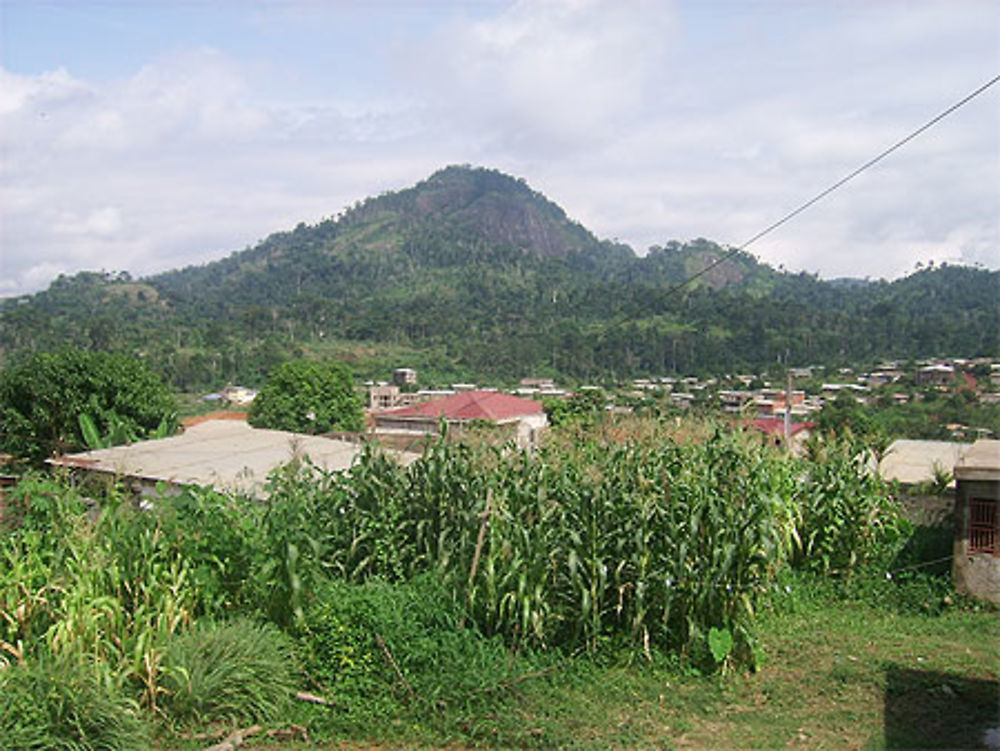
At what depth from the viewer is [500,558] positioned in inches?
190

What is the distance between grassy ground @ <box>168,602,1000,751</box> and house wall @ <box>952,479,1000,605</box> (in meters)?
Answer: 0.73

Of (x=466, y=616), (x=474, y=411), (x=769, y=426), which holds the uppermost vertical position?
(x=769, y=426)

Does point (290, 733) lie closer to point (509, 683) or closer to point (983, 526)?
point (509, 683)

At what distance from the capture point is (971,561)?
5.88 meters

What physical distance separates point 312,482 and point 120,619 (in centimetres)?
176

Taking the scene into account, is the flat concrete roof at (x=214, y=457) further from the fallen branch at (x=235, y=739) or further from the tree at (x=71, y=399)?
the tree at (x=71, y=399)

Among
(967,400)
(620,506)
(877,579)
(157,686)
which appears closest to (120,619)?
(157,686)

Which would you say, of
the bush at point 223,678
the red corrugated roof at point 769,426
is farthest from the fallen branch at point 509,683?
the red corrugated roof at point 769,426

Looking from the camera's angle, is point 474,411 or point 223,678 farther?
point 474,411

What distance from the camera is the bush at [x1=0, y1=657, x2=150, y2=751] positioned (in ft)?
11.3

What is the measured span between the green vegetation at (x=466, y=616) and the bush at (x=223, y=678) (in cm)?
1

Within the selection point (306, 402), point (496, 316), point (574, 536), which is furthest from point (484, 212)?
point (574, 536)

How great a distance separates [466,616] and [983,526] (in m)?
3.87

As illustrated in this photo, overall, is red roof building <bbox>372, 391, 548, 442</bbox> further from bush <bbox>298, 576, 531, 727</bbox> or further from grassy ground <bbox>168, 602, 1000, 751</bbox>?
grassy ground <bbox>168, 602, 1000, 751</bbox>
